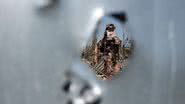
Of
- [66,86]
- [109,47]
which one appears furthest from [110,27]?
[66,86]

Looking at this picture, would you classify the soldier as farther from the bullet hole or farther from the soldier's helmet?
the bullet hole

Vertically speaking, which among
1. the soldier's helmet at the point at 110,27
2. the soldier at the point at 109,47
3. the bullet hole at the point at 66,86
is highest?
the soldier's helmet at the point at 110,27

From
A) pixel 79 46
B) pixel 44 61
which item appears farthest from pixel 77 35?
pixel 44 61

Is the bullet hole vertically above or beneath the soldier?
beneath

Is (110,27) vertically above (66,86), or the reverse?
(110,27)

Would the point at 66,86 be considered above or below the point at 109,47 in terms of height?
below

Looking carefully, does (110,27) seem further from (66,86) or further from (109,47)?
(66,86)

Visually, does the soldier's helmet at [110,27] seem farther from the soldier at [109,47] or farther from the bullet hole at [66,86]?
the bullet hole at [66,86]

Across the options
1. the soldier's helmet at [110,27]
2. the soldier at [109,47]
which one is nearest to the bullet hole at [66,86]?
the soldier at [109,47]

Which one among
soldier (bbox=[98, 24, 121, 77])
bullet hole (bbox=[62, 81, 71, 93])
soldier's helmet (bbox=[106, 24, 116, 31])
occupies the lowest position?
bullet hole (bbox=[62, 81, 71, 93])

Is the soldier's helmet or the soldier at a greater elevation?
the soldier's helmet

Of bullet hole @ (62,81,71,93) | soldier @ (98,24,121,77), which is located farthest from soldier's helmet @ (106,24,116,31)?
bullet hole @ (62,81,71,93)

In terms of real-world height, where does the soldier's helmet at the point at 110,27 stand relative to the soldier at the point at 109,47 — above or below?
above

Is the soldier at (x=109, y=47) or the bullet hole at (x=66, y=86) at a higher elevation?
the soldier at (x=109, y=47)
